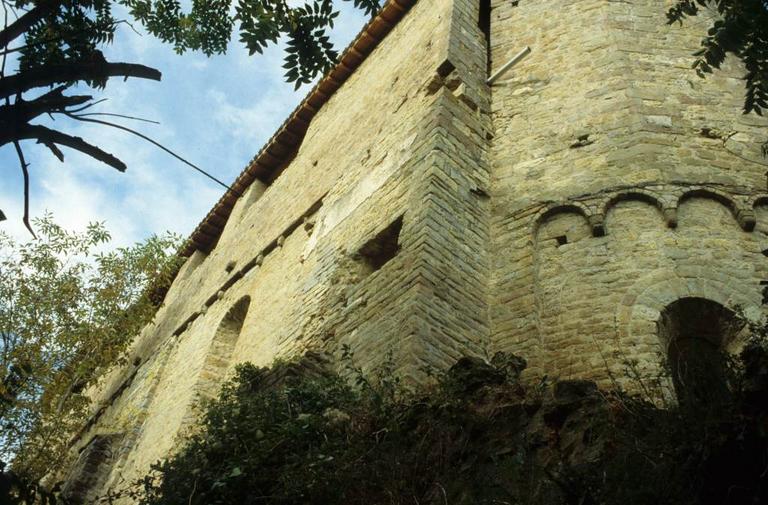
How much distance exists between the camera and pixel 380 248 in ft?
25.8

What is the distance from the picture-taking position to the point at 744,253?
255 inches

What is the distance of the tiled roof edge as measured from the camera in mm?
11930

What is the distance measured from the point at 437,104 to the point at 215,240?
881 centimetres

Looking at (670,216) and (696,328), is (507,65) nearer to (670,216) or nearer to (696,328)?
(670,216)

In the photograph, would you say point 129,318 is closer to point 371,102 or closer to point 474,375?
point 371,102

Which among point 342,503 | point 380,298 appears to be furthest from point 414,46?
point 342,503

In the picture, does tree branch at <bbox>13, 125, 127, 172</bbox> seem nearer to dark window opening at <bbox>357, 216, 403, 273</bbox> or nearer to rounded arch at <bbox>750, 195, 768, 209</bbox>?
dark window opening at <bbox>357, 216, 403, 273</bbox>

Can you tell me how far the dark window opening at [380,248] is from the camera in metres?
7.70

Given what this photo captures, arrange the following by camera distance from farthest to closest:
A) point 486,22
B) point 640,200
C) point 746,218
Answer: point 486,22 → point 640,200 → point 746,218

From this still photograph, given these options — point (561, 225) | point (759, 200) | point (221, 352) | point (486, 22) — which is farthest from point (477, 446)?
point (486, 22)

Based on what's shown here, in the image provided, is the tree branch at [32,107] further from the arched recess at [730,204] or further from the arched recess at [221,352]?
the arched recess at [221,352]

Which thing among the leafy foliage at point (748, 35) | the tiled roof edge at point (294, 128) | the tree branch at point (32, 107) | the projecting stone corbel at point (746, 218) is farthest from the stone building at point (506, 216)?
the tree branch at point (32, 107)

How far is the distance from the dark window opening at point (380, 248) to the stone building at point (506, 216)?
21 mm

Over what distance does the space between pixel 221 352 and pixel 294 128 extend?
15.7ft
